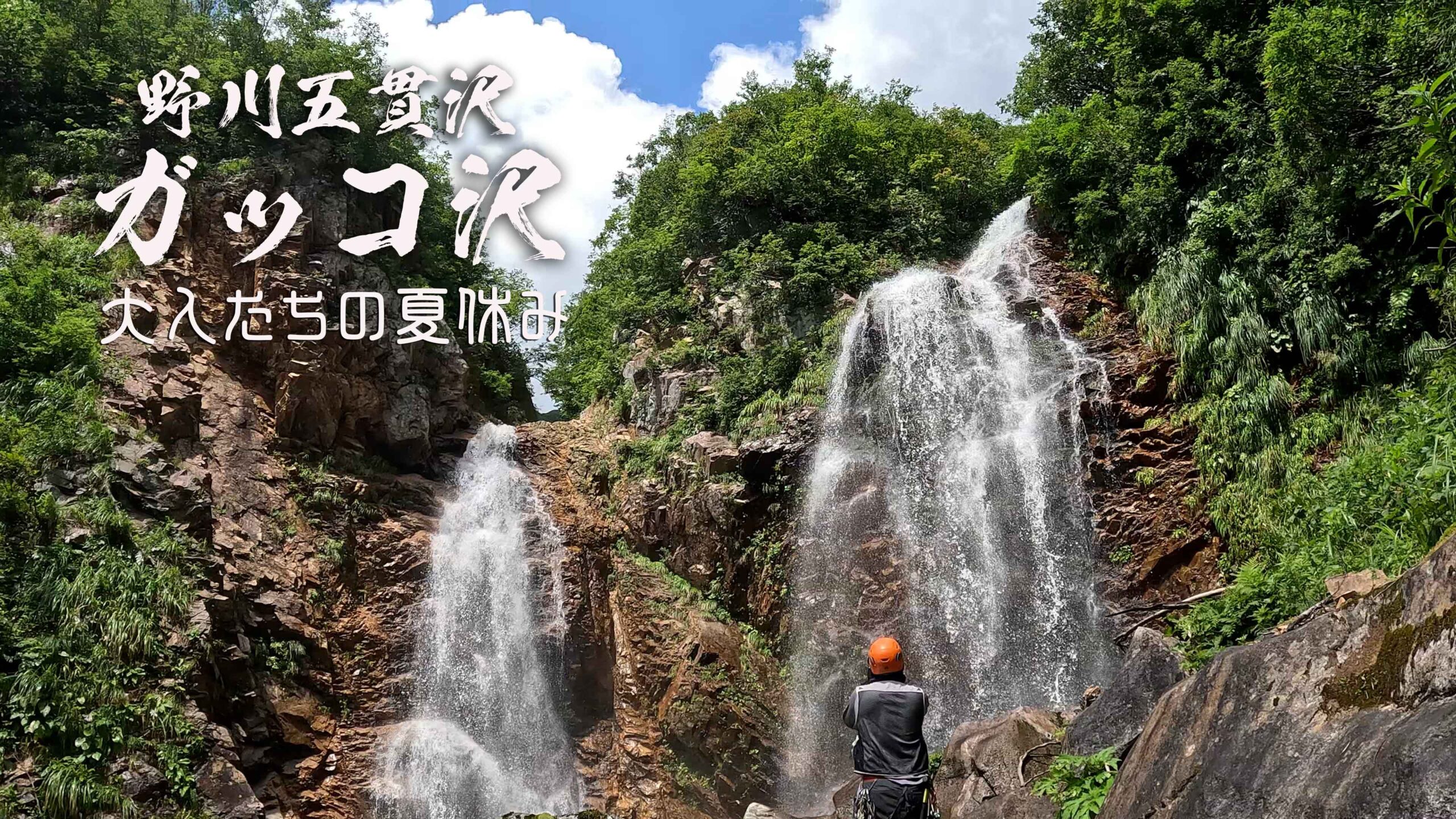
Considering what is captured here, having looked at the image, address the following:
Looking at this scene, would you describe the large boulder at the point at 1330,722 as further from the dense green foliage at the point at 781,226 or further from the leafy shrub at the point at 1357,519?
the dense green foliage at the point at 781,226

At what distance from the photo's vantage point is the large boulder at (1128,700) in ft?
22.4

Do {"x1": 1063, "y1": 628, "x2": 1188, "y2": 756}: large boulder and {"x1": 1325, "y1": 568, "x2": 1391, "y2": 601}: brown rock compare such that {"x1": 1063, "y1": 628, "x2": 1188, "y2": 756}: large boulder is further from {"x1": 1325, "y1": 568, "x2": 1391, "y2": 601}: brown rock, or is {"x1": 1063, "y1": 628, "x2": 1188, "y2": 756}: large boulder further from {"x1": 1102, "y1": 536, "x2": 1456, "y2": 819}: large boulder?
{"x1": 1102, "y1": 536, "x2": 1456, "y2": 819}: large boulder

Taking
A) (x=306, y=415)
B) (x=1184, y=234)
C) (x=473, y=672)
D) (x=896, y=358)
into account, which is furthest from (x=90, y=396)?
(x=1184, y=234)

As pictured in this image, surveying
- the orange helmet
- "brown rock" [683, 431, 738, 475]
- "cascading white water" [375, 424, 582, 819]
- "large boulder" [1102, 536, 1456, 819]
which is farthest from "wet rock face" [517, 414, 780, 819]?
A: the orange helmet

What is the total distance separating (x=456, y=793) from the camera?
45.6ft

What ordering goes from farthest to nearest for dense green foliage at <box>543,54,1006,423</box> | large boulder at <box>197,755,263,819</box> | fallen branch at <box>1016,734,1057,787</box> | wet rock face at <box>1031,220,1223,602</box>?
1. dense green foliage at <box>543,54,1006,423</box>
2. wet rock face at <box>1031,220,1223,602</box>
3. large boulder at <box>197,755,263,819</box>
4. fallen branch at <box>1016,734,1057,787</box>

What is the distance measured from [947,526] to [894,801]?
33.6 ft

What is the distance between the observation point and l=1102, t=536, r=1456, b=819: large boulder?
3100 mm

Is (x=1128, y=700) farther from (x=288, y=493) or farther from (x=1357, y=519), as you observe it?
(x=288, y=493)

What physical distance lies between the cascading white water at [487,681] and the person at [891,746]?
11178 mm

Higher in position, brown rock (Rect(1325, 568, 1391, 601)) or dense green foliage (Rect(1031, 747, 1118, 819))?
brown rock (Rect(1325, 568, 1391, 601))

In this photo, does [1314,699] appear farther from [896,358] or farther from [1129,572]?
[896,358]

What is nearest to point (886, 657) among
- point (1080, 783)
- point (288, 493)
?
point (1080, 783)

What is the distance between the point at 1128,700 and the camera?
696 cm
